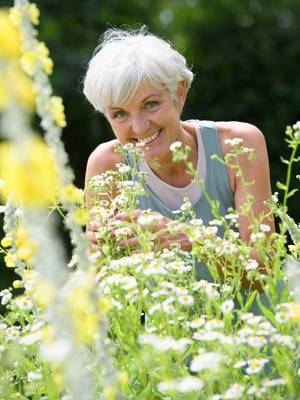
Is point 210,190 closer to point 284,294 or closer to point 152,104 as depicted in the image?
point 152,104

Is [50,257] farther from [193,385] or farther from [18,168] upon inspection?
[193,385]

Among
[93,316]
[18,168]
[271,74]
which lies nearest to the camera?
[18,168]

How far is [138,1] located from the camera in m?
6.11

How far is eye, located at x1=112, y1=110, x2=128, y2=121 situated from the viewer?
1975 mm

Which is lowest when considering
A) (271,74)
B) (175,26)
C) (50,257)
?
(271,74)

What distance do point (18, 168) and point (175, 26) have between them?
6239 mm

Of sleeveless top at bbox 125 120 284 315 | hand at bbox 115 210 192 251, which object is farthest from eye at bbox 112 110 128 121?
hand at bbox 115 210 192 251

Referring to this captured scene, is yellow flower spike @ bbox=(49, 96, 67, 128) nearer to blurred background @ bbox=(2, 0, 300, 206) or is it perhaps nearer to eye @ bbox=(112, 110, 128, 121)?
eye @ bbox=(112, 110, 128, 121)

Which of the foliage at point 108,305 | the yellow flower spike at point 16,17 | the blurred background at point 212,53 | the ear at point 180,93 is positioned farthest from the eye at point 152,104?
the blurred background at point 212,53

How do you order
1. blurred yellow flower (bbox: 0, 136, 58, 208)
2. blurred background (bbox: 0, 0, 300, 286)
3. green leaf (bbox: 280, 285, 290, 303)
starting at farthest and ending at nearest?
1. blurred background (bbox: 0, 0, 300, 286)
2. green leaf (bbox: 280, 285, 290, 303)
3. blurred yellow flower (bbox: 0, 136, 58, 208)

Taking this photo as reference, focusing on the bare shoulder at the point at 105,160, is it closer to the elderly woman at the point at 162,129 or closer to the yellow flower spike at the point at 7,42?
the elderly woman at the point at 162,129

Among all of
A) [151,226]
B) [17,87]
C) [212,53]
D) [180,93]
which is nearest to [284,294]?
[151,226]

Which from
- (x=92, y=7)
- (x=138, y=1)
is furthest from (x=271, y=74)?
(x=92, y=7)

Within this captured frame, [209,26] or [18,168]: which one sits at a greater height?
[18,168]
